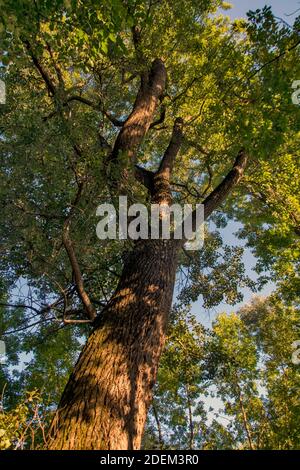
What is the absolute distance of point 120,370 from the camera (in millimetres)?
3531

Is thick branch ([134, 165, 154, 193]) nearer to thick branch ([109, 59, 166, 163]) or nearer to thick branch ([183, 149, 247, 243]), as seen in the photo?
thick branch ([109, 59, 166, 163])

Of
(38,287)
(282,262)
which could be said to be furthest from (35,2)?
(282,262)

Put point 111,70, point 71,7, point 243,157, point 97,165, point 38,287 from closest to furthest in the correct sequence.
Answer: point 71,7, point 97,165, point 243,157, point 38,287, point 111,70

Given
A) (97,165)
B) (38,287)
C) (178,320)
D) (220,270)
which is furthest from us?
(220,270)

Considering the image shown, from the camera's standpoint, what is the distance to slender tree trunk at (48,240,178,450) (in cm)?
301

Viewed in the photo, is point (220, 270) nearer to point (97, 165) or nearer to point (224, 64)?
point (224, 64)

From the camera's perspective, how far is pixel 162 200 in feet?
20.7

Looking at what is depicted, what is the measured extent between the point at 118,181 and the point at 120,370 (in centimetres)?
305

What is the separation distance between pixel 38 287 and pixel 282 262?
25.1ft

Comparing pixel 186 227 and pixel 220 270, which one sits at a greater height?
pixel 220 270

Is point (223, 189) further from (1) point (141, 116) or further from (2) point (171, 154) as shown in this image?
(1) point (141, 116)

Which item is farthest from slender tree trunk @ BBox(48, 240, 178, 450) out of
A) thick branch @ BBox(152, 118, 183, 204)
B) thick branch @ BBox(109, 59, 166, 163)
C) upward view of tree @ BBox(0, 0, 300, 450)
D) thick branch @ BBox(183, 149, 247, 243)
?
thick branch @ BBox(109, 59, 166, 163)

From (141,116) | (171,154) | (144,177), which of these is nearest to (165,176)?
(144,177)

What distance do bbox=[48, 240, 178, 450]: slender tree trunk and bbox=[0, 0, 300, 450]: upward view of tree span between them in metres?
0.02
